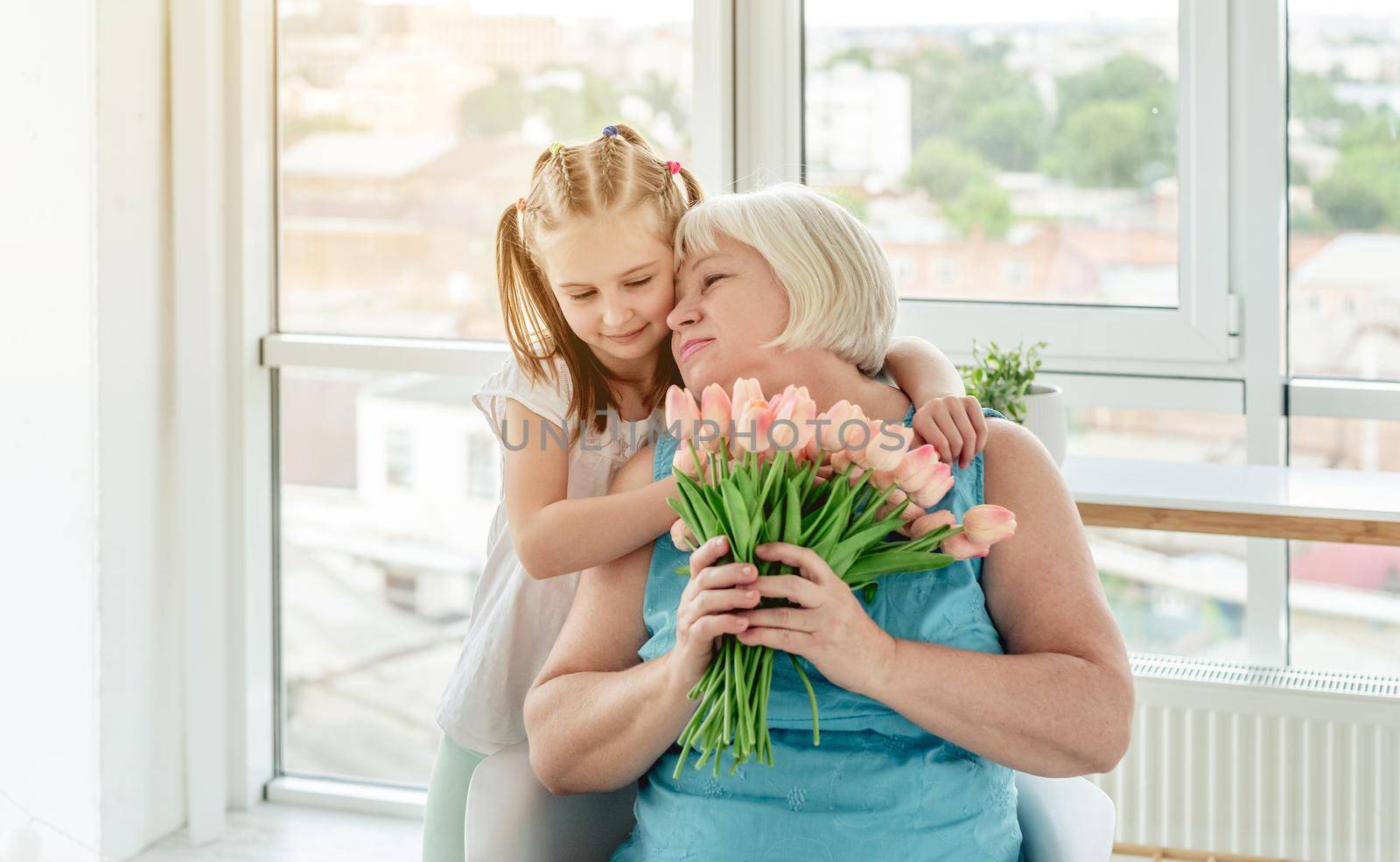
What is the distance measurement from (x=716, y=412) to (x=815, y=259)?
1.08 feet

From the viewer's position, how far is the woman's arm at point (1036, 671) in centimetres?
139

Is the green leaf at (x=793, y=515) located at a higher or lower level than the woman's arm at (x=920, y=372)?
lower

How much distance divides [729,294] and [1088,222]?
1319mm

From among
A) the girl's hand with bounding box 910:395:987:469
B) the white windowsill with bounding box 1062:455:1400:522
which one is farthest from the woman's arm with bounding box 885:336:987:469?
the white windowsill with bounding box 1062:455:1400:522

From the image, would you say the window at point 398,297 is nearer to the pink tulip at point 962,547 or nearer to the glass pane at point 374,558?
Result: the glass pane at point 374,558

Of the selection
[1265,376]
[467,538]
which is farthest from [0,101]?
[1265,376]

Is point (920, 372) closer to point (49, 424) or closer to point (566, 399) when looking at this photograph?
point (566, 399)

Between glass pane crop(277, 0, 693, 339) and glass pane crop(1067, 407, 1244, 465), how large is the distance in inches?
37.6

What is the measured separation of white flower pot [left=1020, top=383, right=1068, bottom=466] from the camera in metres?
2.24

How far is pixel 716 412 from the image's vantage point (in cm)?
128

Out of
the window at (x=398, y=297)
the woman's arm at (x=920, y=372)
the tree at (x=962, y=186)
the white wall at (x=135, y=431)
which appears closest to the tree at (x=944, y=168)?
the tree at (x=962, y=186)

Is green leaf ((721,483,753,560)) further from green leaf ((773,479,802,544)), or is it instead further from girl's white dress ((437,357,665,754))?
girl's white dress ((437,357,665,754))

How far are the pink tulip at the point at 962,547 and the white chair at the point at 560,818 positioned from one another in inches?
14.0

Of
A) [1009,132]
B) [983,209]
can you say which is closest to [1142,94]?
[1009,132]
